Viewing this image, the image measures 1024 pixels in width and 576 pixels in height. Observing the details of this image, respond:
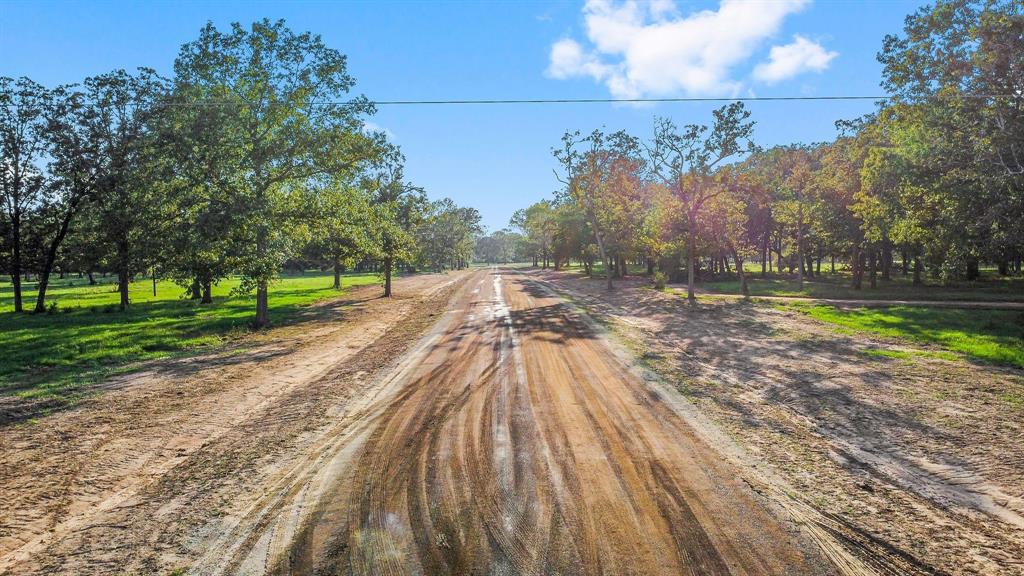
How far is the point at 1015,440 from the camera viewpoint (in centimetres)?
640

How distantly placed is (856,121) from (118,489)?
60500mm

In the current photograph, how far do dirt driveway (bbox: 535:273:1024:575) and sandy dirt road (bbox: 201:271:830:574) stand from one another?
774mm

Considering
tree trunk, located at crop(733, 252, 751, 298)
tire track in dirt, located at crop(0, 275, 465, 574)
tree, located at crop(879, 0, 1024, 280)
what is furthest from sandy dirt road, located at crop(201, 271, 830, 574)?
tree trunk, located at crop(733, 252, 751, 298)

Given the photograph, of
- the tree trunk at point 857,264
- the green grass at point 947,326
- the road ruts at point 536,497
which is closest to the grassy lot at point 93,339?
the road ruts at point 536,497

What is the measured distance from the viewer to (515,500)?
491cm

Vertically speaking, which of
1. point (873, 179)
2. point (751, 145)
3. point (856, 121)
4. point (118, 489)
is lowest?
point (118, 489)

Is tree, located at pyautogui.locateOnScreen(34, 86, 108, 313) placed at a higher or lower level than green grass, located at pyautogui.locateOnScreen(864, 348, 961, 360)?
higher

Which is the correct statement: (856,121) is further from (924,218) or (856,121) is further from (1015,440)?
(1015,440)

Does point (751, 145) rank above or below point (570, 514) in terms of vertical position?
above

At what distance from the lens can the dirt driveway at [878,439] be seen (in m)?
4.26

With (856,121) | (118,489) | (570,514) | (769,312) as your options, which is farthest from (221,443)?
(856,121)

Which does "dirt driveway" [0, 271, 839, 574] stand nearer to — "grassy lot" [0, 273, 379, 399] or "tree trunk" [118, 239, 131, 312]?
"grassy lot" [0, 273, 379, 399]

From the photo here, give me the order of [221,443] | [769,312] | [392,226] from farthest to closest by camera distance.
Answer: [392,226] < [769,312] < [221,443]

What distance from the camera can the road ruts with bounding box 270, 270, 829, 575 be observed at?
13.0ft
